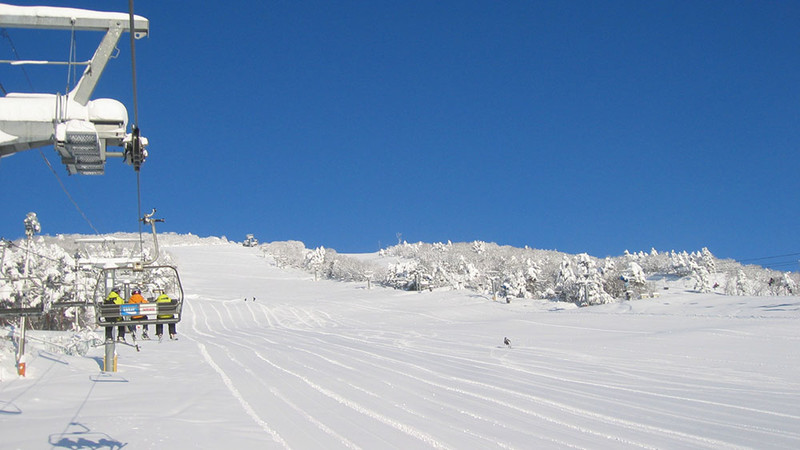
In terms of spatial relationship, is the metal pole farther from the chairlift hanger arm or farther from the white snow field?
the chairlift hanger arm

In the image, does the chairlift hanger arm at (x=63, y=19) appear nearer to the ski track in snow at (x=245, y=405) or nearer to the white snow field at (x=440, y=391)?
the white snow field at (x=440, y=391)

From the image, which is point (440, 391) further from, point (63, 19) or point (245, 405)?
point (63, 19)

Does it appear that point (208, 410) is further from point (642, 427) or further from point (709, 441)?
point (709, 441)

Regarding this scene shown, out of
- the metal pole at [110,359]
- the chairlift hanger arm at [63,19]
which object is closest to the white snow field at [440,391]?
the metal pole at [110,359]

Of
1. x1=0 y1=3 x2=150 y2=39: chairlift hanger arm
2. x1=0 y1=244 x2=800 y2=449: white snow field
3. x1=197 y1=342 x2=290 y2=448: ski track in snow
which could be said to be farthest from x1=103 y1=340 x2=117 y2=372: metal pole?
x1=0 y1=3 x2=150 y2=39: chairlift hanger arm

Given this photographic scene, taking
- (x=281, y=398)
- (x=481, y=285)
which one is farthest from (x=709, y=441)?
Answer: (x=481, y=285)

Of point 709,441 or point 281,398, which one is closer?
point 709,441

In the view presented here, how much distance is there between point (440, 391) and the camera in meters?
18.0

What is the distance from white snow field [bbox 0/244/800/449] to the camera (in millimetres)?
11898

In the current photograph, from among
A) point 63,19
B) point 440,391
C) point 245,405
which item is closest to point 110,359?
point 245,405

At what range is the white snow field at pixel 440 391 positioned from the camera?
39.0 ft

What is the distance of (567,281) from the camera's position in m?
72.7

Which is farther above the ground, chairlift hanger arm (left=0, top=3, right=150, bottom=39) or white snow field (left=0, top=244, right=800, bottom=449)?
chairlift hanger arm (left=0, top=3, right=150, bottom=39)

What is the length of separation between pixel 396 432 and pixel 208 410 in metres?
5.54
